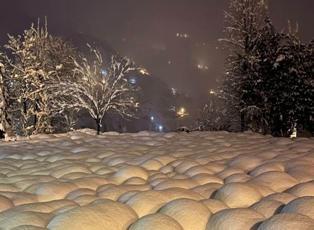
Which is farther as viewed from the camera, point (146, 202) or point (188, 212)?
point (146, 202)

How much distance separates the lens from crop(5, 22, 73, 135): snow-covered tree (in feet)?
89.0

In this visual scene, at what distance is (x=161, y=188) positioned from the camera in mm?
5051

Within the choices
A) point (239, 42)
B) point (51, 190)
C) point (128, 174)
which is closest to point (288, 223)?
point (51, 190)

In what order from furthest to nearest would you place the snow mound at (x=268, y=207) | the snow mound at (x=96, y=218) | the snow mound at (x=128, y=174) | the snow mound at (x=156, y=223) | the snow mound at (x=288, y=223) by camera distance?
the snow mound at (x=128, y=174)
the snow mound at (x=268, y=207)
the snow mound at (x=96, y=218)
the snow mound at (x=156, y=223)
the snow mound at (x=288, y=223)

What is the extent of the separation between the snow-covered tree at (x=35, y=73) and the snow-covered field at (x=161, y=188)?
18659 mm

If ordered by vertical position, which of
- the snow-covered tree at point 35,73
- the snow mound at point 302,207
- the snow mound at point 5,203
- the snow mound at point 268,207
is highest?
the snow-covered tree at point 35,73

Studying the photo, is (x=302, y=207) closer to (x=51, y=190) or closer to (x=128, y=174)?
(x=128, y=174)

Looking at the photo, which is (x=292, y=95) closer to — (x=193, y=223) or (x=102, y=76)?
(x=102, y=76)

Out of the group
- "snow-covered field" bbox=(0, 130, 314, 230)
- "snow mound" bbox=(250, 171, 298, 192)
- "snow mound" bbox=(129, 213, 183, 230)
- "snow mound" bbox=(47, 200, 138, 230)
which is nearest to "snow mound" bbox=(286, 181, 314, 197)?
"snow-covered field" bbox=(0, 130, 314, 230)

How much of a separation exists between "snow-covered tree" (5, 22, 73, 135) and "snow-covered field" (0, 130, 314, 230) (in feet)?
61.2

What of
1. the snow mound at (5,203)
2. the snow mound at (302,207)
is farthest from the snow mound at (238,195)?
the snow mound at (5,203)

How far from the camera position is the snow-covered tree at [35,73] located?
27.1 m

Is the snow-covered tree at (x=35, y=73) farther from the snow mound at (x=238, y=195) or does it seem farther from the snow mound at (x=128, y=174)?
the snow mound at (x=238, y=195)

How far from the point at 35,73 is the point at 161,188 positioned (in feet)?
78.6
